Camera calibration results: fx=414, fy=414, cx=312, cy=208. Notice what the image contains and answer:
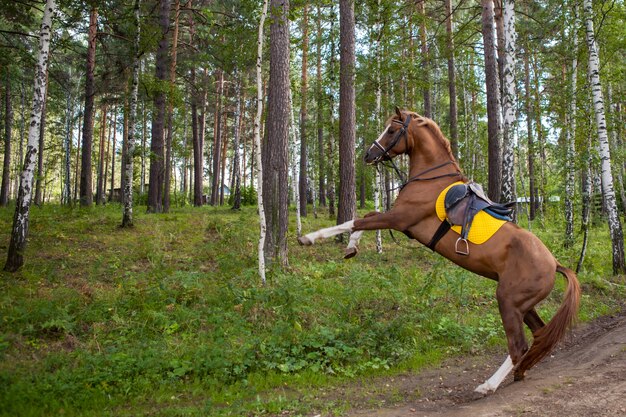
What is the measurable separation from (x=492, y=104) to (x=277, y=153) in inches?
366

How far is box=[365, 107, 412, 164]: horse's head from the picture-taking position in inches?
232

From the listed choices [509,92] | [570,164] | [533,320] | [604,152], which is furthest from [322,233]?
[570,164]

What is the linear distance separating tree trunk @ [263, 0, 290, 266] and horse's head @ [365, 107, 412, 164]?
14.5ft

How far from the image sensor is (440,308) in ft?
28.6

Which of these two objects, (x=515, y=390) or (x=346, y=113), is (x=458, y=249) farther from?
(x=346, y=113)

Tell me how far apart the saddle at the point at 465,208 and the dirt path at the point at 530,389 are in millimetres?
1807

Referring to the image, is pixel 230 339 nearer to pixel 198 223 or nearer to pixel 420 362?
pixel 420 362

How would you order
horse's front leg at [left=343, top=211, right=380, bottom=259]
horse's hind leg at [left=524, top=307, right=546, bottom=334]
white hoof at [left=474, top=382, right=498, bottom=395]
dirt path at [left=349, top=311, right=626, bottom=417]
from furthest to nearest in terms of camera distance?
horse's front leg at [left=343, top=211, right=380, bottom=259] → horse's hind leg at [left=524, top=307, right=546, bottom=334] → white hoof at [left=474, top=382, right=498, bottom=395] → dirt path at [left=349, top=311, right=626, bottom=417]

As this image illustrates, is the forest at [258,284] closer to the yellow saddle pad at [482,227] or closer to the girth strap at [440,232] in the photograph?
the girth strap at [440,232]

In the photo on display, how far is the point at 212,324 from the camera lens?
7.19 meters

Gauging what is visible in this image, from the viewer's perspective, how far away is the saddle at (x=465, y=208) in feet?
17.4

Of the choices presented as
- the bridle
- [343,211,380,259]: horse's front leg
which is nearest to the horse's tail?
the bridle

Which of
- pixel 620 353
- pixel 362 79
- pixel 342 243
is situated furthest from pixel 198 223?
pixel 620 353

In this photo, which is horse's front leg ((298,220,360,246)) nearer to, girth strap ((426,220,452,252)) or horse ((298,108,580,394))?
horse ((298,108,580,394))
